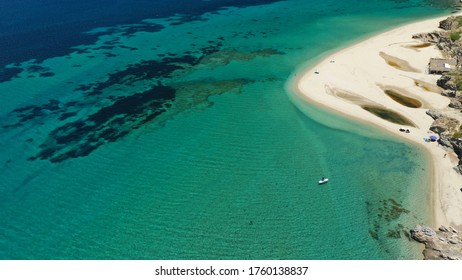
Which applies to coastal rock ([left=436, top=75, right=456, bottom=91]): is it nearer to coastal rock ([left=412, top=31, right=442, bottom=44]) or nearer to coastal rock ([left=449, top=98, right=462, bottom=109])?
coastal rock ([left=449, top=98, right=462, bottom=109])

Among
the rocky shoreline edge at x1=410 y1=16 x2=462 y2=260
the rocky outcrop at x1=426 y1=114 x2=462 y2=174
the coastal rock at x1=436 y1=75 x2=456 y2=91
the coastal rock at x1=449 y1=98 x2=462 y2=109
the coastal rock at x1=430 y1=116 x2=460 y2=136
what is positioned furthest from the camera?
the coastal rock at x1=436 y1=75 x2=456 y2=91

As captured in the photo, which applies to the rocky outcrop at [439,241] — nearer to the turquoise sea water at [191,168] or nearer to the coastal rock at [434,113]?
the turquoise sea water at [191,168]

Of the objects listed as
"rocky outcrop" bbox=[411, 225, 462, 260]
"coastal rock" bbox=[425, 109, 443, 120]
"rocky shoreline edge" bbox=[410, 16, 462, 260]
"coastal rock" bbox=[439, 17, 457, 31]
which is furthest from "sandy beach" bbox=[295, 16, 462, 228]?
"coastal rock" bbox=[439, 17, 457, 31]

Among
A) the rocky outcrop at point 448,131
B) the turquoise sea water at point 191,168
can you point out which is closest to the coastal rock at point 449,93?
the rocky outcrop at point 448,131

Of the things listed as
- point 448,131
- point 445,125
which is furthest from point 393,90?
point 448,131

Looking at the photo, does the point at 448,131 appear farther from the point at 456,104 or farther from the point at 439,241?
the point at 439,241

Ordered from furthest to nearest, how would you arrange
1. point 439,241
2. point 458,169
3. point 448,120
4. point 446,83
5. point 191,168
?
point 446,83 < point 448,120 < point 191,168 < point 458,169 < point 439,241

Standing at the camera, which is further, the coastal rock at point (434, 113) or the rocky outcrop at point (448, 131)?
the coastal rock at point (434, 113)
